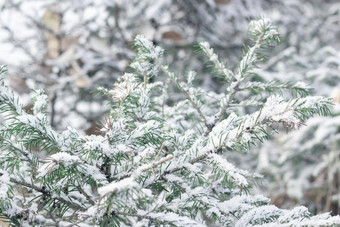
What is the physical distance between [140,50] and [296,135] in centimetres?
249

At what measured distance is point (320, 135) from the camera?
8.44 ft

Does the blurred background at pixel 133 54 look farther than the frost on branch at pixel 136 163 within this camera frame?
Yes

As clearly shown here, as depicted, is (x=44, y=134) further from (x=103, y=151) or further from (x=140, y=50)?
(x=140, y=50)

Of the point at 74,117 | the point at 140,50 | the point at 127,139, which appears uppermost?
the point at 140,50

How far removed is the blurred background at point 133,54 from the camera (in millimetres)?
2869

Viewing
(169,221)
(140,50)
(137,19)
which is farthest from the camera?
(137,19)

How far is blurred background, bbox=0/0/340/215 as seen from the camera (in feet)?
9.41

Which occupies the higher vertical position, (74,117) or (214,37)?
(214,37)

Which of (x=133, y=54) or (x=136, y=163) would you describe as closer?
(x=136, y=163)

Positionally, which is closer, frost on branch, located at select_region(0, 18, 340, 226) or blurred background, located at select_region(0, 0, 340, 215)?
frost on branch, located at select_region(0, 18, 340, 226)

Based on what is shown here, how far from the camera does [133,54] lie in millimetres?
2977

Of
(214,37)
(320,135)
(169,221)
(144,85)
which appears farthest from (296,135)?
(169,221)

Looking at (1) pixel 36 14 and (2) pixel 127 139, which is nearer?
(2) pixel 127 139

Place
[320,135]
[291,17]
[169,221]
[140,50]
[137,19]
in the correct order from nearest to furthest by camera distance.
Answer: [169,221]
[140,50]
[320,135]
[137,19]
[291,17]
